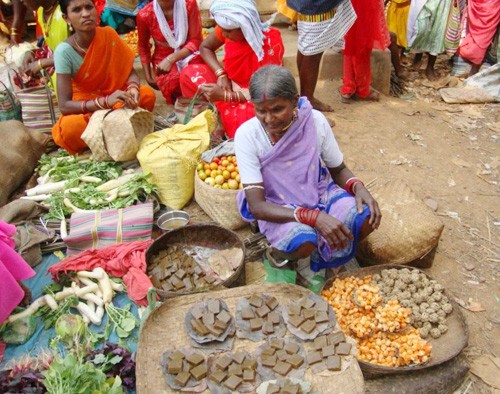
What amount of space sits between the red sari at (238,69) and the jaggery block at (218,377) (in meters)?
2.27

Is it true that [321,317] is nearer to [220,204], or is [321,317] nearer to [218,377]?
[218,377]

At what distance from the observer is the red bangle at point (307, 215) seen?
2.60 m

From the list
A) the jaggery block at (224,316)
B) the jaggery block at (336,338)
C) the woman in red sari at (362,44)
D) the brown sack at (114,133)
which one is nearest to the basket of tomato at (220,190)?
the brown sack at (114,133)

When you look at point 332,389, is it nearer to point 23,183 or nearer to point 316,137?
point 316,137

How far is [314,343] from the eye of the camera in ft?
7.42

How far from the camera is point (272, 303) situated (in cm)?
242

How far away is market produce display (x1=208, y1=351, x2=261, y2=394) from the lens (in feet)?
6.82

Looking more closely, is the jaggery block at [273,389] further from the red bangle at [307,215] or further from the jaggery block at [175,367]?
the red bangle at [307,215]

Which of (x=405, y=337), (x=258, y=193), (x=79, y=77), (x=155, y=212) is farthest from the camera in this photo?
(x=79, y=77)

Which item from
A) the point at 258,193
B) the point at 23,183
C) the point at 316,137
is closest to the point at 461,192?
the point at 316,137

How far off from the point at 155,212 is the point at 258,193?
3.89 feet

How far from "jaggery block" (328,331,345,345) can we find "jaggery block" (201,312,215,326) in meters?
0.58

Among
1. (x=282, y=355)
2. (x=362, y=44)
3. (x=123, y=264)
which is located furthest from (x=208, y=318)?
(x=362, y=44)

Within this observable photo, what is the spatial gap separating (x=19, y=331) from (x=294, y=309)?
162 cm
